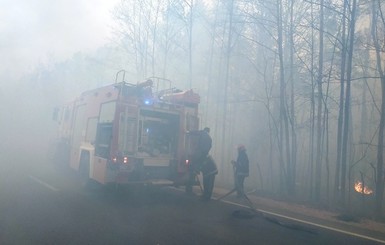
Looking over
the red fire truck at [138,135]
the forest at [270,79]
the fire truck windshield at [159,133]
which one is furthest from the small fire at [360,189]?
the fire truck windshield at [159,133]

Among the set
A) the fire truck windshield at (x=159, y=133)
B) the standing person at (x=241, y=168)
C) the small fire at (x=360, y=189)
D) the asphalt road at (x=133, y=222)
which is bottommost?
the small fire at (x=360, y=189)

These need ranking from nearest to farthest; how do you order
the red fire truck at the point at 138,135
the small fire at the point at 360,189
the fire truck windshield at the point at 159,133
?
1. the red fire truck at the point at 138,135
2. the fire truck windshield at the point at 159,133
3. the small fire at the point at 360,189

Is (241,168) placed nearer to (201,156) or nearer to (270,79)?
(201,156)

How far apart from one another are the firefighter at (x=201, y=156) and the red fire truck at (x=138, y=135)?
19 centimetres

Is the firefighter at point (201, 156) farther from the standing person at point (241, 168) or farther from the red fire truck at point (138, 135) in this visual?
the standing person at point (241, 168)

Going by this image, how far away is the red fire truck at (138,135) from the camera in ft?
27.7

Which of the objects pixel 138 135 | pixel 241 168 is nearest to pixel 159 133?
pixel 138 135

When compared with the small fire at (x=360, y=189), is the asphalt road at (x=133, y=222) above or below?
above

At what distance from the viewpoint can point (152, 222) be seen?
6324 millimetres

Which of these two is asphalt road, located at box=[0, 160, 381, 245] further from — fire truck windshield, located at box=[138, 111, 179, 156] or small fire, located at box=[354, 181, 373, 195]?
small fire, located at box=[354, 181, 373, 195]

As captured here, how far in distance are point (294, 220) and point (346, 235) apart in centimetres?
119

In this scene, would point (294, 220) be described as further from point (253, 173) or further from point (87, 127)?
point (253, 173)

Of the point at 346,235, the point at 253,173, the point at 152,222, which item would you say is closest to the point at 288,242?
the point at 346,235

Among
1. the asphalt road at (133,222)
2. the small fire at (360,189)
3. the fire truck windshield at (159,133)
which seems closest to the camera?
the asphalt road at (133,222)
